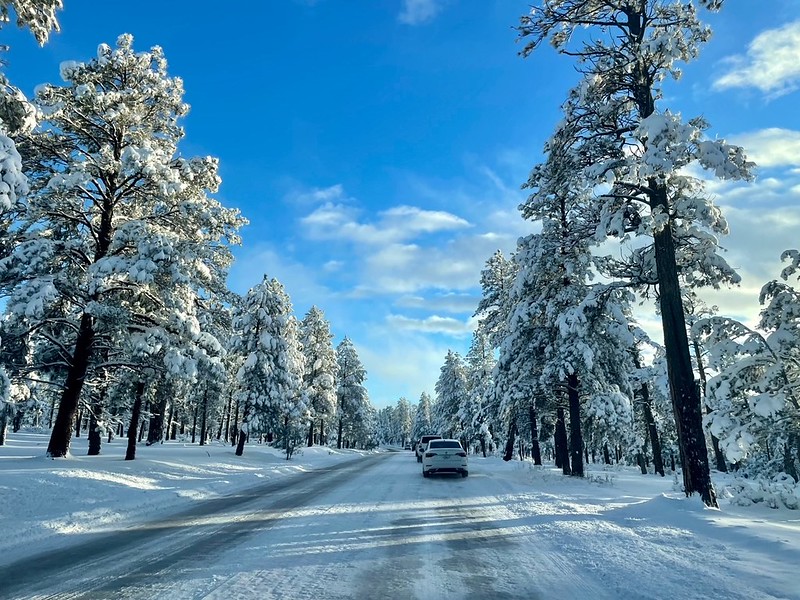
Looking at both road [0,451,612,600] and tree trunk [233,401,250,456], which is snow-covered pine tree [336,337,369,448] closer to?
tree trunk [233,401,250,456]

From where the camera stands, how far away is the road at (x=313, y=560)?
197 inches

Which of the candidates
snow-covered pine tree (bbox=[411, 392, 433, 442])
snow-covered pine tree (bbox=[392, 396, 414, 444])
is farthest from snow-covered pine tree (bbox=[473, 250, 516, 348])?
snow-covered pine tree (bbox=[392, 396, 414, 444])

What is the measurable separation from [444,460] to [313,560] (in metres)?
14.9

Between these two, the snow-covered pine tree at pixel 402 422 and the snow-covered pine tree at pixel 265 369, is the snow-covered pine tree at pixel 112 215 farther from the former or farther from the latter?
the snow-covered pine tree at pixel 402 422

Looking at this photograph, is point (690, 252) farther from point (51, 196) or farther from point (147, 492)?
point (51, 196)

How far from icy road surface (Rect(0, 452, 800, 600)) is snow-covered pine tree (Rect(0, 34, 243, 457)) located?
7390 millimetres

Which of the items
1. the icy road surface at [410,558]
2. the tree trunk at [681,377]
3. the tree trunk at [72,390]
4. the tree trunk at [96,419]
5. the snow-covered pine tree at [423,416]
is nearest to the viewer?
the icy road surface at [410,558]

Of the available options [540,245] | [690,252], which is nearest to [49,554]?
[690,252]

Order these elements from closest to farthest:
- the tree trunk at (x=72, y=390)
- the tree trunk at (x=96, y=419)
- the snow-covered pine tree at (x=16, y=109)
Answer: the snow-covered pine tree at (x=16, y=109)
the tree trunk at (x=72, y=390)
the tree trunk at (x=96, y=419)

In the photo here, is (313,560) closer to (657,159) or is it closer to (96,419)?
(657,159)

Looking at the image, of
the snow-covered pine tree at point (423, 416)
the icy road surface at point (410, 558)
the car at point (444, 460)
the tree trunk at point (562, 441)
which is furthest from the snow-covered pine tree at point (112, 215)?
the snow-covered pine tree at point (423, 416)

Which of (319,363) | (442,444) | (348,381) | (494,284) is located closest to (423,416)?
(348,381)

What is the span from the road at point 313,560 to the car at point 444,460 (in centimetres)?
992

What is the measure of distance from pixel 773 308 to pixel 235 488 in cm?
1617
